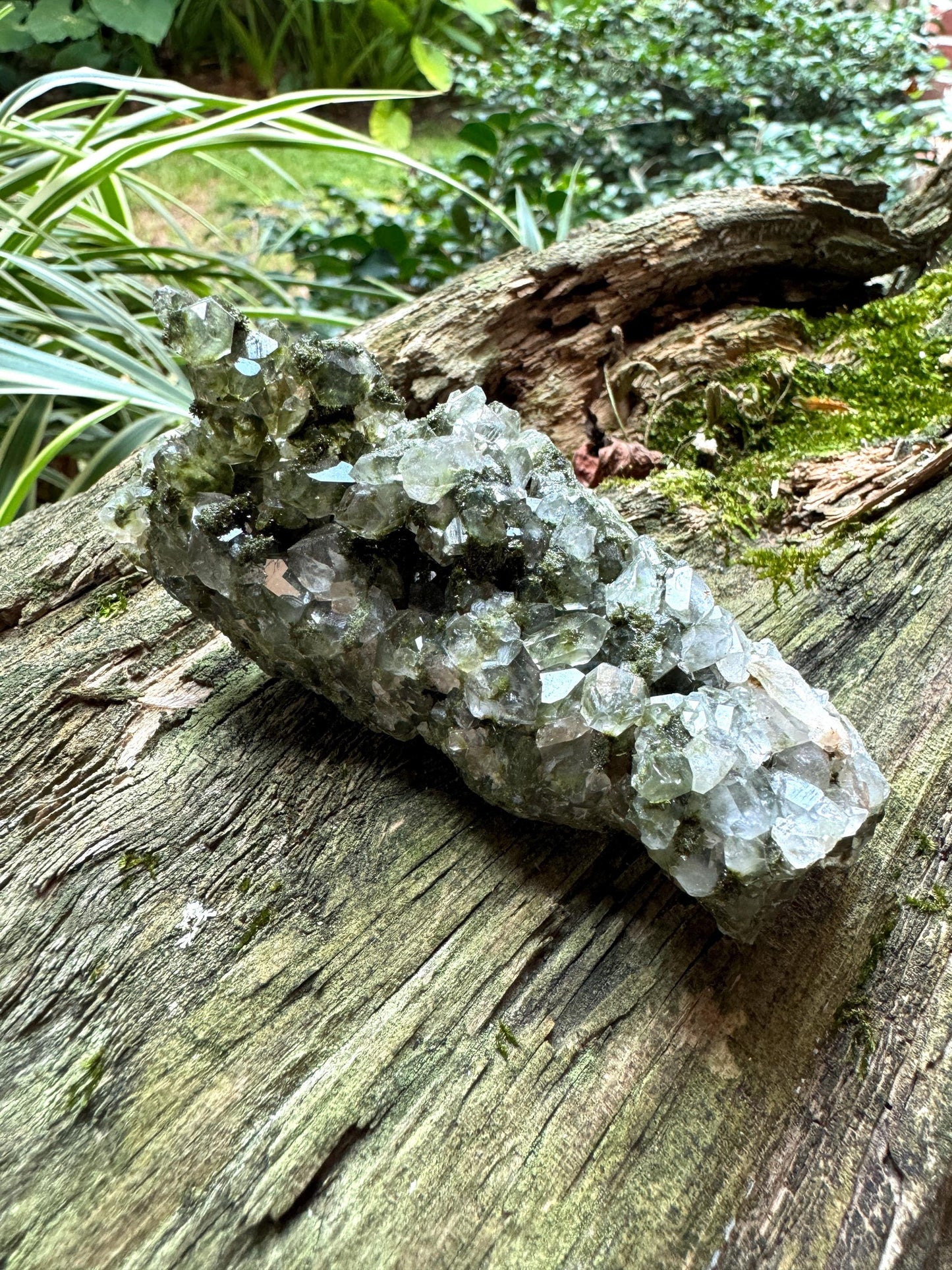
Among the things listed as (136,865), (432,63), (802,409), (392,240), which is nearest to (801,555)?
(802,409)

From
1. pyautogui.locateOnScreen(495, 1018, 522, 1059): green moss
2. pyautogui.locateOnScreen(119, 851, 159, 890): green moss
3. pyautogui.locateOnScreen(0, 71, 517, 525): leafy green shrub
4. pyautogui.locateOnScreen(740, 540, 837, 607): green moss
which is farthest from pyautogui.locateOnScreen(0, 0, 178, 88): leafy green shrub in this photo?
pyautogui.locateOnScreen(495, 1018, 522, 1059): green moss

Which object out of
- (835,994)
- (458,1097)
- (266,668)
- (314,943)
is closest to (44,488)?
(266,668)

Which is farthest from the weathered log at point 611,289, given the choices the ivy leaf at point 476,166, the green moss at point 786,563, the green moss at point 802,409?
the ivy leaf at point 476,166

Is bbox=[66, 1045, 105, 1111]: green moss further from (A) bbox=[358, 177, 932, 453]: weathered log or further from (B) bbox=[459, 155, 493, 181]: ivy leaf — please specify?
(B) bbox=[459, 155, 493, 181]: ivy leaf

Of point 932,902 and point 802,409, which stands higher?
point 802,409

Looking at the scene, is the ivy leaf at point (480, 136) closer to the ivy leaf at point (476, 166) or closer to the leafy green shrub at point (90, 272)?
the ivy leaf at point (476, 166)

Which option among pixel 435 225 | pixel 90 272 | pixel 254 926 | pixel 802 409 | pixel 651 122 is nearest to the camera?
pixel 254 926

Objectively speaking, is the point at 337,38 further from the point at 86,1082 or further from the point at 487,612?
the point at 86,1082

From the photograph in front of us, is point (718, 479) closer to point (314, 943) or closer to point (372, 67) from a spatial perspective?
point (314, 943)
